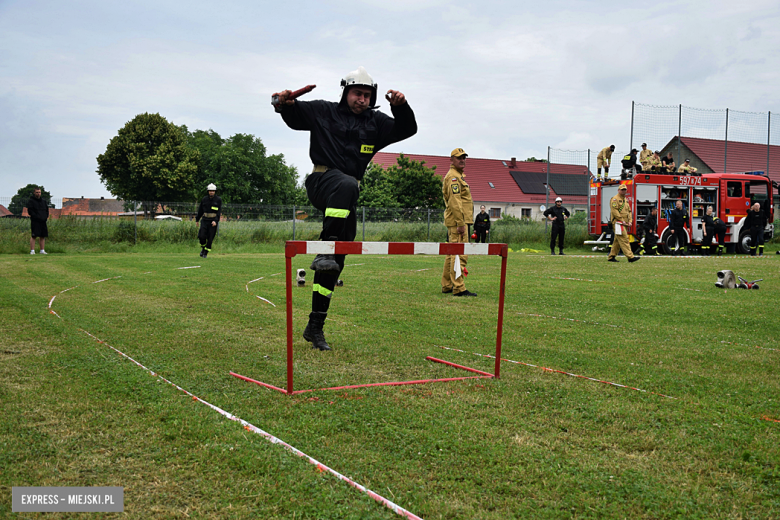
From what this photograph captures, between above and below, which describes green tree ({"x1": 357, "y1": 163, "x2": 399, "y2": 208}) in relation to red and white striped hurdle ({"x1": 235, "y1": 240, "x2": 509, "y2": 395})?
above

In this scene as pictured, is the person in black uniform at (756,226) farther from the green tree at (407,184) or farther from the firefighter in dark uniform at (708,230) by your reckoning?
the green tree at (407,184)

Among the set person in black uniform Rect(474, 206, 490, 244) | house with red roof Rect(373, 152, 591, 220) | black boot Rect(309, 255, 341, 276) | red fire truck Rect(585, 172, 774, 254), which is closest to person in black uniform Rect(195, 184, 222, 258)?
person in black uniform Rect(474, 206, 490, 244)

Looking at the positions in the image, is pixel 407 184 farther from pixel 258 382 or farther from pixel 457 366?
pixel 258 382

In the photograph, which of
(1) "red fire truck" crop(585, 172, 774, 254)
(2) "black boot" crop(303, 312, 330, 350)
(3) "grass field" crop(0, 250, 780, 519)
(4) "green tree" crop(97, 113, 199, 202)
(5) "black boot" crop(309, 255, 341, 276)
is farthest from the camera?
(4) "green tree" crop(97, 113, 199, 202)

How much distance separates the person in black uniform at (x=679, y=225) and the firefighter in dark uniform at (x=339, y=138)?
19316 mm

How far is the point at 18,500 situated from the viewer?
2.15m

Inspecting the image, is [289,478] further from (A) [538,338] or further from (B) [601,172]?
(B) [601,172]

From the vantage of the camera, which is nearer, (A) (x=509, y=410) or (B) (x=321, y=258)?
(A) (x=509, y=410)

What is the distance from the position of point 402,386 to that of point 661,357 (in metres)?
2.31

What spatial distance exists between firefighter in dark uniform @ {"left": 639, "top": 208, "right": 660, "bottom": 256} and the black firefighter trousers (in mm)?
18650

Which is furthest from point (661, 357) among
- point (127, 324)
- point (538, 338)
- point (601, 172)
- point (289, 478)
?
point (601, 172)

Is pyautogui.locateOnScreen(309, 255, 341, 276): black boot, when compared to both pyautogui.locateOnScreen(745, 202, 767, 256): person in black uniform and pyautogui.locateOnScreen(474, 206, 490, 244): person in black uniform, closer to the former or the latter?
pyautogui.locateOnScreen(474, 206, 490, 244): person in black uniform

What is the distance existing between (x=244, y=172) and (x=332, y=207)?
59846mm

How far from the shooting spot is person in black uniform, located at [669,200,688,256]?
21.5 meters
